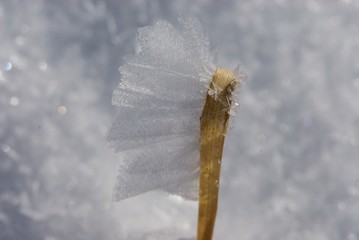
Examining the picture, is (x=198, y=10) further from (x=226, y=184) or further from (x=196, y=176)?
(x=196, y=176)

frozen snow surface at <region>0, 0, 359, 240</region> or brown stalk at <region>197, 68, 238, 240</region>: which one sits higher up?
frozen snow surface at <region>0, 0, 359, 240</region>

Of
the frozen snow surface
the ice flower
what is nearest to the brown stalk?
the ice flower

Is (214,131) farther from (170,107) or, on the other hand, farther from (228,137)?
(228,137)

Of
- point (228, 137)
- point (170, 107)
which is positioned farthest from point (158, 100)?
point (228, 137)

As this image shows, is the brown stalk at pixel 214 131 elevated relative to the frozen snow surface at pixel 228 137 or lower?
lower

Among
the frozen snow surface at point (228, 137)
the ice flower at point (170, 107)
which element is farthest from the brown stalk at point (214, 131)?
the frozen snow surface at point (228, 137)

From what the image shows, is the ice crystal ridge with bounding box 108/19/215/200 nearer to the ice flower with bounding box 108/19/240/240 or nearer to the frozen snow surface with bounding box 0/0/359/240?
the ice flower with bounding box 108/19/240/240

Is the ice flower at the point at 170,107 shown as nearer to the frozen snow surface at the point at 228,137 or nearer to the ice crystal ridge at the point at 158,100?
the ice crystal ridge at the point at 158,100
